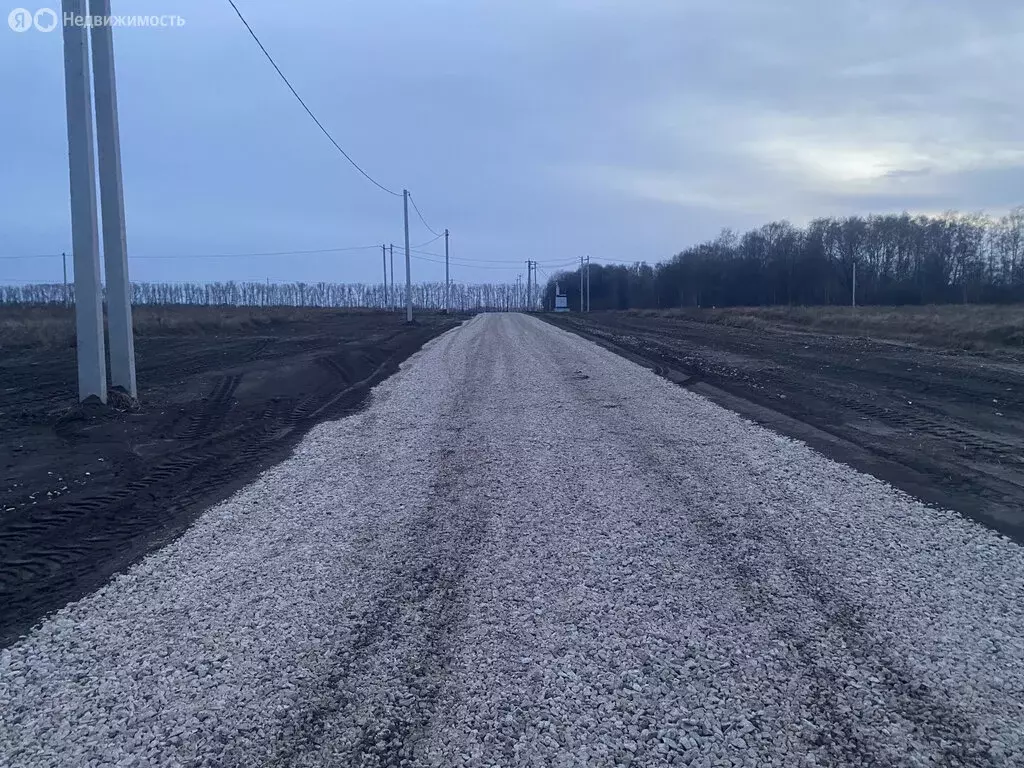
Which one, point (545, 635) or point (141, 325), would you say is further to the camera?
point (141, 325)

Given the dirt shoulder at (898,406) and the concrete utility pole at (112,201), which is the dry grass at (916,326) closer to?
the dirt shoulder at (898,406)

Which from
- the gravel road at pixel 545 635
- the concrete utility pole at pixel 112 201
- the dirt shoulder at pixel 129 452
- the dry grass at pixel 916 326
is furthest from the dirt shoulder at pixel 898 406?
the concrete utility pole at pixel 112 201

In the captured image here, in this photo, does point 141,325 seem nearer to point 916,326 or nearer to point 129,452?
point 129,452

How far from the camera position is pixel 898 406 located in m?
14.1

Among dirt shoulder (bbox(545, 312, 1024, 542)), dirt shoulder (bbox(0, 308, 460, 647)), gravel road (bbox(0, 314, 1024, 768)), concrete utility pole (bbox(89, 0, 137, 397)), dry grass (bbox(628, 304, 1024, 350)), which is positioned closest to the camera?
gravel road (bbox(0, 314, 1024, 768))

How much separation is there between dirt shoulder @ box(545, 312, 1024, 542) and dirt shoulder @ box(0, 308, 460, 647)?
736cm

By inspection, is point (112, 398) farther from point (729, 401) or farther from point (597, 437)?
point (729, 401)

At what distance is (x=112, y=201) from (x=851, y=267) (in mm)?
96699

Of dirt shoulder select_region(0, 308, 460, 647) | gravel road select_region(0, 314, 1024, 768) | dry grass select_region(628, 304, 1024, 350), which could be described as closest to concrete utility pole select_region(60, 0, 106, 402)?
dirt shoulder select_region(0, 308, 460, 647)

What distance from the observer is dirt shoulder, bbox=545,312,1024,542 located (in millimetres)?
8641

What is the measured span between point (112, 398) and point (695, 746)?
12.4 metres

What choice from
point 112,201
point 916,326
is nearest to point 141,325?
point 112,201

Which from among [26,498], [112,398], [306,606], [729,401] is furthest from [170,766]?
[729,401]

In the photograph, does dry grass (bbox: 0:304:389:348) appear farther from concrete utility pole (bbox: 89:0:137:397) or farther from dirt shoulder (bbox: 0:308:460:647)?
concrete utility pole (bbox: 89:0:137:397)
